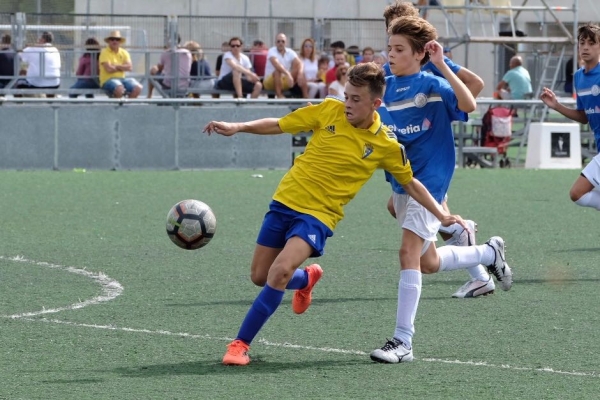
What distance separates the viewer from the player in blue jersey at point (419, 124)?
21.6 ft

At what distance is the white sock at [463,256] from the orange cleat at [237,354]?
1.76 meters

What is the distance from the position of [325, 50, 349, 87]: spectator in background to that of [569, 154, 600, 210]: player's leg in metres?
10.8

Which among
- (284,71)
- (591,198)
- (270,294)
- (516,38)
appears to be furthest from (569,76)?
(270,294)

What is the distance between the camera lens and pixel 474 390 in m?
5.62

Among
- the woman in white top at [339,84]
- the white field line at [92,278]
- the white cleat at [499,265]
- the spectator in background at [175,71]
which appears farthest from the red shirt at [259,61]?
the white cleat at [499,265]

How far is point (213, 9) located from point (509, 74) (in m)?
6.45

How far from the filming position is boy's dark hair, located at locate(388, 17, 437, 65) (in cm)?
670

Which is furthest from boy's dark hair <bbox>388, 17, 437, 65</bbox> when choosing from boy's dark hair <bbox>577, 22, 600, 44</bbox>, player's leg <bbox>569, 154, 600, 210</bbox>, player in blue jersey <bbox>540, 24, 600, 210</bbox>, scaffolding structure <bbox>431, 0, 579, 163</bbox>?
scaffolding structure <bbox>431, 0, 579, 163</bbox>

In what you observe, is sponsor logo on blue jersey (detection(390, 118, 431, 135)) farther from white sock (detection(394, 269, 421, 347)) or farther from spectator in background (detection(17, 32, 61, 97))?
spectator in background (detection(17, 32, 61, 97))

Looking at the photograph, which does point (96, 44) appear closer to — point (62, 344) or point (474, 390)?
point (62, 344)

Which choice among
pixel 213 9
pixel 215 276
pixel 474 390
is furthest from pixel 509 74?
pixel 474 390

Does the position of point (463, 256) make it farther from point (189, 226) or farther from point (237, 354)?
point (237, 354)

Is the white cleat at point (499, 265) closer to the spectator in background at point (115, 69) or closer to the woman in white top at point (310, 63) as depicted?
the spectator in background at point (115, 69)

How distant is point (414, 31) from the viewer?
22.0ft
